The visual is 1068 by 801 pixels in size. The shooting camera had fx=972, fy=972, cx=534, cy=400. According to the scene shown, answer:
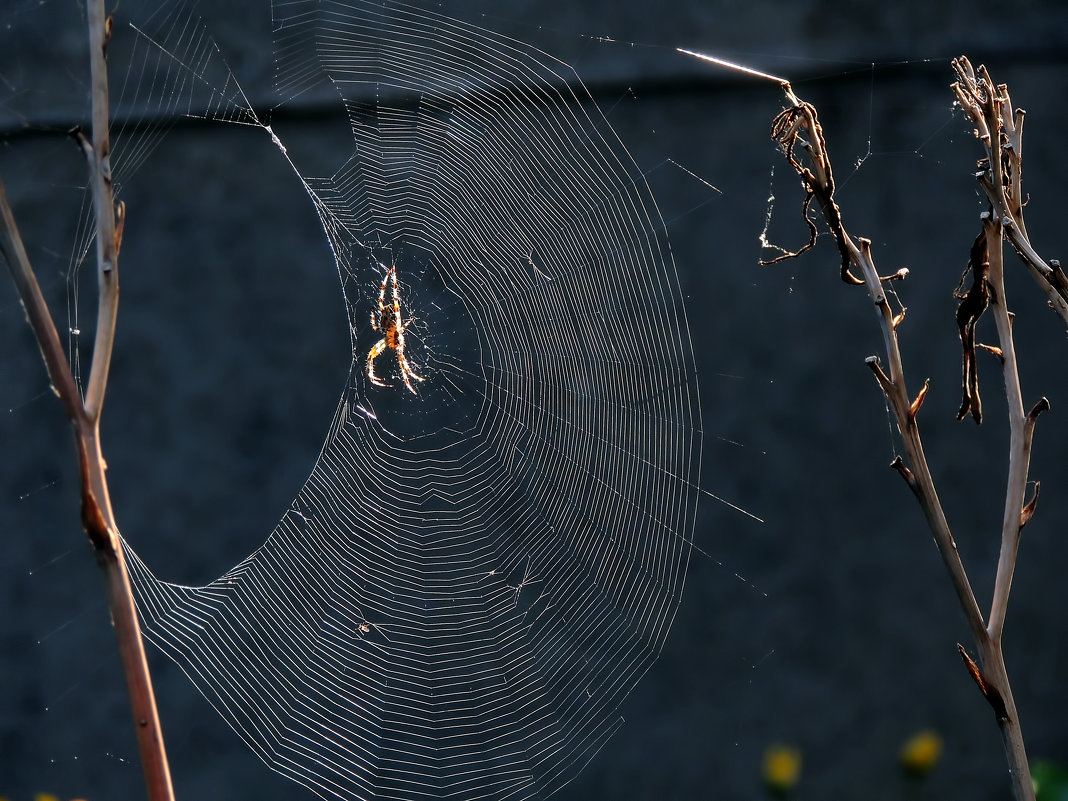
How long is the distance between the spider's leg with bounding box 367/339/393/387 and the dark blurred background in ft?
0.36

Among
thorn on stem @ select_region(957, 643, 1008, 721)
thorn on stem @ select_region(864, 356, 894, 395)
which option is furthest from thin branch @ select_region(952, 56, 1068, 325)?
thorn on stem @ select_region(957, 643, 1008, 721)

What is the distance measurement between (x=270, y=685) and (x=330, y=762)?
1.08 ft

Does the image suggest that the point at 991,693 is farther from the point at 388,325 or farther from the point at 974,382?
the point at 388,325

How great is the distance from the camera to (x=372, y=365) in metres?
3.54

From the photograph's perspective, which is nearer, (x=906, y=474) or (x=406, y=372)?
(x=906, y=474)

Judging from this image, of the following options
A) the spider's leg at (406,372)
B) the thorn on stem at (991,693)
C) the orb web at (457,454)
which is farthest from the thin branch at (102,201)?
the spider's leg at (406,372)

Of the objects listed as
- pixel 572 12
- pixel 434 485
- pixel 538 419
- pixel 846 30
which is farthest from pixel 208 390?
pixel 846 30

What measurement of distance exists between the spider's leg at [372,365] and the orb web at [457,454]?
0.04 m

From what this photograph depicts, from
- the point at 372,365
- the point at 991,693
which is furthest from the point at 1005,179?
the point at 372,365

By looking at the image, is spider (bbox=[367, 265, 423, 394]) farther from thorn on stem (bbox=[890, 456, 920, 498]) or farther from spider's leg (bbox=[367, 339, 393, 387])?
thorn on stem (bbox=[890, 456, 920, 498])

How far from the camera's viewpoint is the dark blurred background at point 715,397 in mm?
3412

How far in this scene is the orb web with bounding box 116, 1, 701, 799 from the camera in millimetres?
3033

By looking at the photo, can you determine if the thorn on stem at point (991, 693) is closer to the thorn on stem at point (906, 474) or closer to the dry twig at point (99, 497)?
the thorn on stem at point (906, 474)

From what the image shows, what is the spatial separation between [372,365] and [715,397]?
49.5 inches
